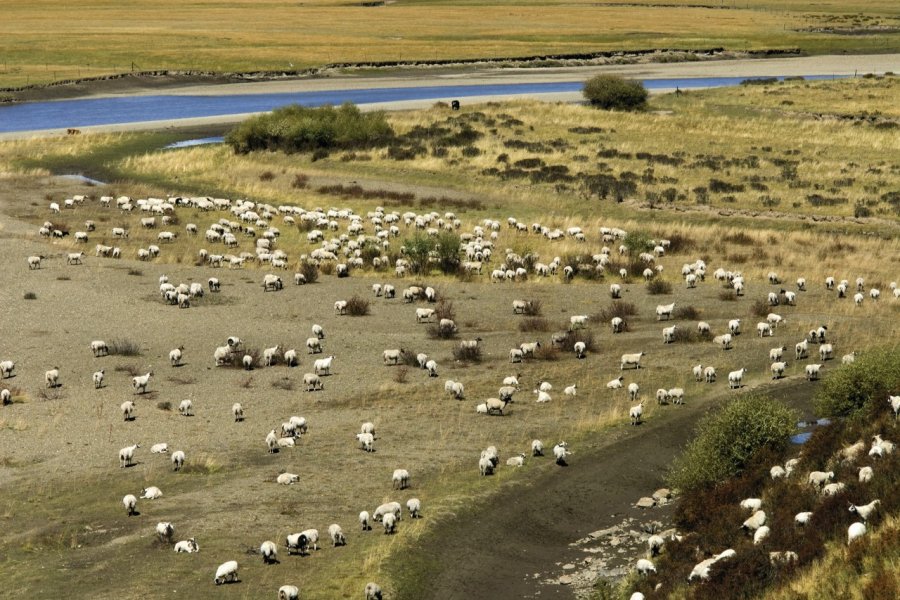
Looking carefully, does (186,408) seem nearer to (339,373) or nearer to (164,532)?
(339,373)

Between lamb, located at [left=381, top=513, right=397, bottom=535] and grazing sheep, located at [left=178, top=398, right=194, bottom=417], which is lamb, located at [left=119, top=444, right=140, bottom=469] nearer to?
grazing sheep, located at [left=178, top=398, right=194, bottom=417]

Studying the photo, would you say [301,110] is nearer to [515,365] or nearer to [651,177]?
[651,177]

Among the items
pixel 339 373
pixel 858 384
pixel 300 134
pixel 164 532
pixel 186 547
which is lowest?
pixel 339 373

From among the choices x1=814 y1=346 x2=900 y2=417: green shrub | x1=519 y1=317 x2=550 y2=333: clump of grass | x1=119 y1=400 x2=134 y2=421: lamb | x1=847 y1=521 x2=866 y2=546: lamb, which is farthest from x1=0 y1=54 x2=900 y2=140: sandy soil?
x1=847 y1=521 x2=866 y2=546: lamb

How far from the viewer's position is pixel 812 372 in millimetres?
32719

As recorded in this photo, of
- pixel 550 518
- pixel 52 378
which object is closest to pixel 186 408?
pixel 52 378

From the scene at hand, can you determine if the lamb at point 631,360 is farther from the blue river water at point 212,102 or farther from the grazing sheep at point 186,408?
the blue river water at point 212,102

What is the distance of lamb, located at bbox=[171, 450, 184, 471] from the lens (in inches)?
1026

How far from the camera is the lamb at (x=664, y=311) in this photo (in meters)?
39.4

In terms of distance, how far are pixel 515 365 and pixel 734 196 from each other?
30.9 m

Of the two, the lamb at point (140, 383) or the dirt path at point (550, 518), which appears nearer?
the dirt path at point (550, 518)

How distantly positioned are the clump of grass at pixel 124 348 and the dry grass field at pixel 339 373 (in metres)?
0.31

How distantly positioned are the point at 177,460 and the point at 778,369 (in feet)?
52.4

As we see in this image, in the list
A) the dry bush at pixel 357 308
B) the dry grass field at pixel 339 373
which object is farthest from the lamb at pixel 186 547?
the dry bush at pixel 357 308
